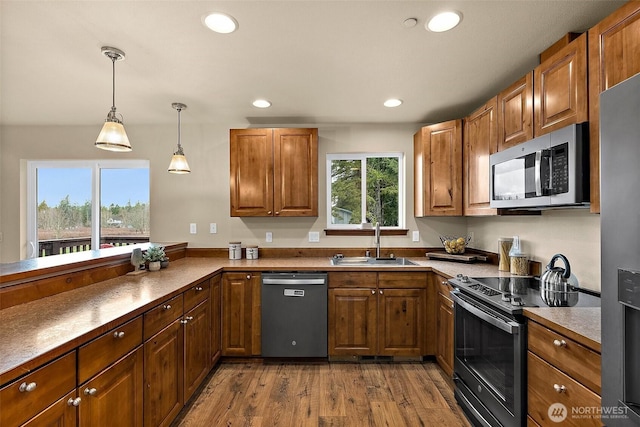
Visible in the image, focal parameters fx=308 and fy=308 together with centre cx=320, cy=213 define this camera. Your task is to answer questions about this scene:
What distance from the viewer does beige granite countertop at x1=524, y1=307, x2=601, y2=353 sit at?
1.19 meters

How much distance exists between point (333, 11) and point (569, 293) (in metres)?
2.09

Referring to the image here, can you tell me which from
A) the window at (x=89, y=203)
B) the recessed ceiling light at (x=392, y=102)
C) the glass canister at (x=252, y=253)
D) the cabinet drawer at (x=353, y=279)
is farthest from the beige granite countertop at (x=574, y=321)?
the window at (x=89, y=203)

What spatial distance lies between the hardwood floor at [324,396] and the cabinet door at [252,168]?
5.12 ft

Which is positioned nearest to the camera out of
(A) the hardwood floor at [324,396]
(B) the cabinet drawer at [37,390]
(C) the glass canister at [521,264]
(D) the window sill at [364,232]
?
(B) the cabinet drawer at [37,390]

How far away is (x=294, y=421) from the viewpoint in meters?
2.06

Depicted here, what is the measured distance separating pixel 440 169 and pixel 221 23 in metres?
2.29

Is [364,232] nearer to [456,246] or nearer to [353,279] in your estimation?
[353,279]

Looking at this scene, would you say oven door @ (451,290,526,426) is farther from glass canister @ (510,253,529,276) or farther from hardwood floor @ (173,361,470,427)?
glass canister @ (510,253,529,276)

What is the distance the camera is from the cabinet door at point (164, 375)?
5.39 feet

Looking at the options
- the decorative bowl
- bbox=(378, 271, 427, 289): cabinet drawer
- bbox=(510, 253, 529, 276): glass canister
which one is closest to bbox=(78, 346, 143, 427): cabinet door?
bbox=(378, 271, 427, 289): cabinet drawer

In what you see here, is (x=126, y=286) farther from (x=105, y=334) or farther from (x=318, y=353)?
(x=318, y=353)

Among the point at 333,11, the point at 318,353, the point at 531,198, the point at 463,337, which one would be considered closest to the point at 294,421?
the point at 318,353

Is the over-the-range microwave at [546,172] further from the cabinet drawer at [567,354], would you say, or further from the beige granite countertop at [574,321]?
the cabinet drawer at [567,354]

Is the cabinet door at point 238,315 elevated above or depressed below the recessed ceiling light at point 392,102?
below
